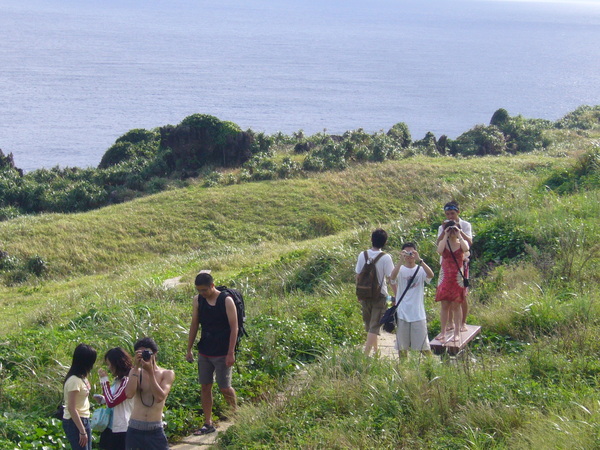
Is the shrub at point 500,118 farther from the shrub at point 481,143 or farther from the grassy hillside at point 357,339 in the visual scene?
the grassy hillside at point 357,339

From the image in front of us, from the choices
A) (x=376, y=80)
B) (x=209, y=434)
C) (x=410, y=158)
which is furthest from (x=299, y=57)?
(x=209, y=434)

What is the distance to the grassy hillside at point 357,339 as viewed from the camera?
21.2ft

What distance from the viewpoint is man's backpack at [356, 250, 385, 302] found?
28.1 feet

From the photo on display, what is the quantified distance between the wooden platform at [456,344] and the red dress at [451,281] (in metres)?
0.44

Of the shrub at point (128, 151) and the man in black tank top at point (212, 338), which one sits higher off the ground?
the man in black tank top at point (212, 338)

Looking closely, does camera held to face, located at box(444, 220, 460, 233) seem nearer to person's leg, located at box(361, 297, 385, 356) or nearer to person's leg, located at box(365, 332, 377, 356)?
person's leg, located at box(361, 297, 385, 356)

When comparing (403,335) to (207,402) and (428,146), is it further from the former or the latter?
(428,146)

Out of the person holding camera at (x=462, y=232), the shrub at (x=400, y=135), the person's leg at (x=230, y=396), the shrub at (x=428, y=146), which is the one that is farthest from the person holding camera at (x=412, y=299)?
the shrub at (x=400, y=135)

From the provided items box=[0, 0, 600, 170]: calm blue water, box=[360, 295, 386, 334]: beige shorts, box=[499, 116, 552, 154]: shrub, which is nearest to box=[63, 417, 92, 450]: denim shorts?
box=[360, 295, 386, 334]: beige shorts

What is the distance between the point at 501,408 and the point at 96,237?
21.1 metres

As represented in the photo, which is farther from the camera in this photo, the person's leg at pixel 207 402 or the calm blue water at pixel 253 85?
the calm blue water at pixel 253 85

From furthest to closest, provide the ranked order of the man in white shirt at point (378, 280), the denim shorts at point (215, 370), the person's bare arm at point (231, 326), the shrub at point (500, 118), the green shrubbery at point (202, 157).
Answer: the shrub at point (500, 118), the green shrubbery at point (202, 157), the man in white shirt at point (378, 280), the denim shorts at point (215, 370), the person's bare arm at point (231, 326)

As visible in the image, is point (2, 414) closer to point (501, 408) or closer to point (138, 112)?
point (501, 408)

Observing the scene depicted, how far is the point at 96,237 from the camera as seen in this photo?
83.8 feet
